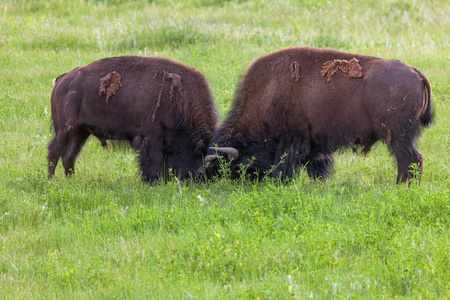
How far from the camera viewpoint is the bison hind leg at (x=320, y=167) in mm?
7832

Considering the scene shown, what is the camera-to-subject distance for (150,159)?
764 centimetres

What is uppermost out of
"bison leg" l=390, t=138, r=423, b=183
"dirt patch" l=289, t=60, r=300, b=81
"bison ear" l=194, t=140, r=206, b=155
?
"dirt patch" l=289, t=60, r=300, b=81

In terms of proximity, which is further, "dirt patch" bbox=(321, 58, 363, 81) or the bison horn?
the bison horn

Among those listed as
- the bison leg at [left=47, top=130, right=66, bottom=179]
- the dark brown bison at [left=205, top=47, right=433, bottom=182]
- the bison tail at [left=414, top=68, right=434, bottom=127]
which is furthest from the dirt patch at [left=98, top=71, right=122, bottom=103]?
the bison tail at [left=414, top=68, right=434, bottom=127]

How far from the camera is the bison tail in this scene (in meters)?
6.77

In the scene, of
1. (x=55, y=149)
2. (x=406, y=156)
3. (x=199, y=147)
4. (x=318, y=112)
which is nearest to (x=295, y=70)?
(x=318, y=112)

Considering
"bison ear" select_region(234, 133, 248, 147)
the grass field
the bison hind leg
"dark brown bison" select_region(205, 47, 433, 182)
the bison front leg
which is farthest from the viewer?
the bison hind leg

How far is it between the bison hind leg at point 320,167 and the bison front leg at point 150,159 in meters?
2.08

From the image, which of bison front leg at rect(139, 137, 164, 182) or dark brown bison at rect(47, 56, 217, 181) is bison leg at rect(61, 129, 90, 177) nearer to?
dark brown bison at rect(47, 56, 217, 181)

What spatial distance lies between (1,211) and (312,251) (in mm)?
3627

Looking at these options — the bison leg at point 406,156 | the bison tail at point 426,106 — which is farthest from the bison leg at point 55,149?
the bison tail at point 426,106

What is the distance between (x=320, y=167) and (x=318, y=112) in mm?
967

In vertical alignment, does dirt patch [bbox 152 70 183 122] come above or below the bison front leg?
above

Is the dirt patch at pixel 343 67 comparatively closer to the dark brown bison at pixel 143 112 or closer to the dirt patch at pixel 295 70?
the dirt patch at pixel 295 70
